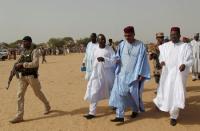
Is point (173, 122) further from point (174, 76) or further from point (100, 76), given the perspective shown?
point (100, 76)

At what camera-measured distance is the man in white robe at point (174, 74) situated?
24.5 ft

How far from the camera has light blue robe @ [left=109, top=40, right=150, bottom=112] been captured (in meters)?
7.97

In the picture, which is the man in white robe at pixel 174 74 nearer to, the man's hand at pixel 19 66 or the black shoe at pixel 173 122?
the black shoe at pixel 173 122

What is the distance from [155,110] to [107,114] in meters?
1.18

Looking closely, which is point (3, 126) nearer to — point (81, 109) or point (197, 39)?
point (81, 109)

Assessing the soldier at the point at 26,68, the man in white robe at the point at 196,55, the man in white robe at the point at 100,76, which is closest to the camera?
the soldier at the point at 26,68

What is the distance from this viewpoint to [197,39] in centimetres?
1450

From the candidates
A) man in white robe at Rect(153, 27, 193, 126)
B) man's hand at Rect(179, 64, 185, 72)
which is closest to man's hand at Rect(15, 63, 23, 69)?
man in white robe at Rect(153, 27, 193, 126)

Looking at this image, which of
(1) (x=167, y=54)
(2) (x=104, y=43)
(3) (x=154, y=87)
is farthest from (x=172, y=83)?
(3) (x=154, y=87)

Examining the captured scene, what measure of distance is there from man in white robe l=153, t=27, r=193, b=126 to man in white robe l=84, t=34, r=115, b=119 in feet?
4.48

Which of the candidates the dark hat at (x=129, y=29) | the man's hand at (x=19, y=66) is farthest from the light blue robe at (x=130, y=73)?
the man's hand at (x=19, y=66)

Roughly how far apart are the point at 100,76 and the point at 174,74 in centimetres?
179

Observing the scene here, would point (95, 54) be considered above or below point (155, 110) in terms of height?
above

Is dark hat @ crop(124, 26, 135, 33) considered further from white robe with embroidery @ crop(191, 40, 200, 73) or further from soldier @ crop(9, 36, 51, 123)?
white robe with embroidery @ crop(191, 40, 200, 73)
